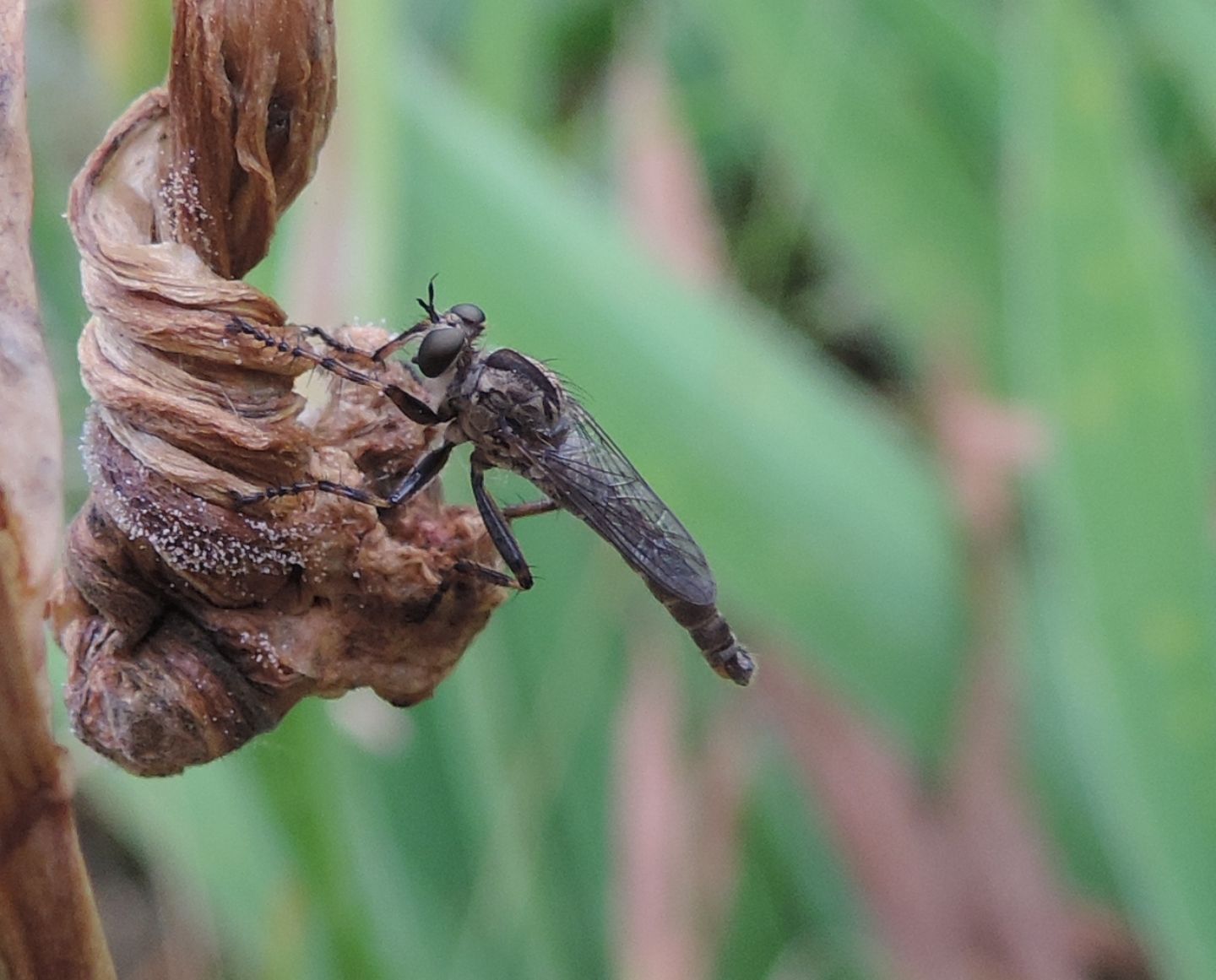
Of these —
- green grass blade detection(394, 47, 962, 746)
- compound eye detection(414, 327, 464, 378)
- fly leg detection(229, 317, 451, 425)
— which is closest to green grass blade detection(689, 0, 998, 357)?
green grass blade detection(394, 47, 962, 746)

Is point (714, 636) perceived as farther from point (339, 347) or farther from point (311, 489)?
point (311, 489)

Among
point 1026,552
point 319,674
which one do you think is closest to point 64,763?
point 319,674

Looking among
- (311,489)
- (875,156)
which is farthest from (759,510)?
(311,489)

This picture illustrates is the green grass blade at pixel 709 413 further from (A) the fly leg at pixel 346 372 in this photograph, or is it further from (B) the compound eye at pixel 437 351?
(A) the fly leg at pixel 346 372

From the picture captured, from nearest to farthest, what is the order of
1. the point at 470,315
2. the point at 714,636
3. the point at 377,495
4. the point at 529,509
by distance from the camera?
the point at 377,495, the point at 529,509, the point at 714,636, the point at 470,315

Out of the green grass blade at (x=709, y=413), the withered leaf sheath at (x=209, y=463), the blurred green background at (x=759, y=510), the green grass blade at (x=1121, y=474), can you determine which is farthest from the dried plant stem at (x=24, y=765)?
the green grass blade at (x=1121, y=474)

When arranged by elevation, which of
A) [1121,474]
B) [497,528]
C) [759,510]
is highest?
[1121,474]

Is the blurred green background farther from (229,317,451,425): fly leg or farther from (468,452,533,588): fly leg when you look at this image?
(229,317,451,425): fly leg
